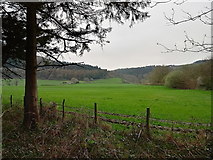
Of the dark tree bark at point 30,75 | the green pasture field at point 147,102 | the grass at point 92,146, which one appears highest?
the dark tree bark at point 30,75

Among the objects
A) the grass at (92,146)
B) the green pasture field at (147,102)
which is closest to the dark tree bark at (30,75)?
the grass at (92,146)

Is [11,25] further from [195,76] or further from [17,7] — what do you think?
[195,76]

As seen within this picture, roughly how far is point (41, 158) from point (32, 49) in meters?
4.15

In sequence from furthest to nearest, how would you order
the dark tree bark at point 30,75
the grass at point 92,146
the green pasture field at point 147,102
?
the green pasture field at point 147,102, the dark tree bark at point 30,75, the grass at point 92,146

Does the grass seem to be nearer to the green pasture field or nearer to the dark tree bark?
the dark tree bark

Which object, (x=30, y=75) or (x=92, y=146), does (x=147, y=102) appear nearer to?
(x=30, y=75)

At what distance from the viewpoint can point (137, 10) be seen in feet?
20.1

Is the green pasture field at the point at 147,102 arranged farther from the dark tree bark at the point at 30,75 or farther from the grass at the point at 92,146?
the dark tree bark at the point at 30,75

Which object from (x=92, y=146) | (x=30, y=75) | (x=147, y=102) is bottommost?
(x=147, y=102)

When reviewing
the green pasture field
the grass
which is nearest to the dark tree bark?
the grass

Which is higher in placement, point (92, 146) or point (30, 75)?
point (30, 75)

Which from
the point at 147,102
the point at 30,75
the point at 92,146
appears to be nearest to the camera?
the point at 92,146

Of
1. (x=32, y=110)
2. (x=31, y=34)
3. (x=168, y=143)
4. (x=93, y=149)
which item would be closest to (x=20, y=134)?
(x=32, y=110)

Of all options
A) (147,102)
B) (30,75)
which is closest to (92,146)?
(30,75)
